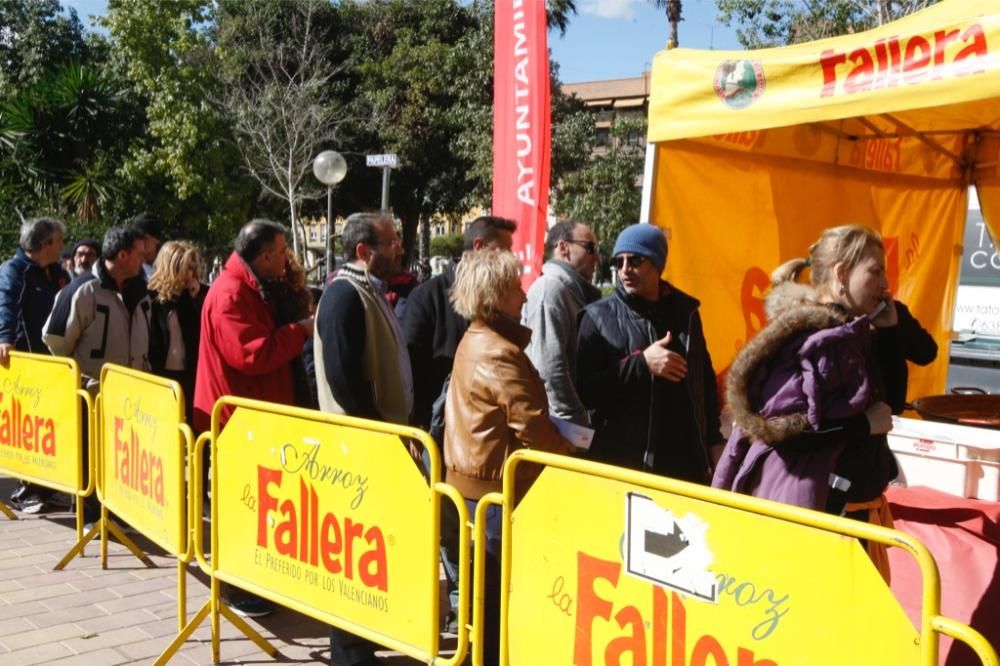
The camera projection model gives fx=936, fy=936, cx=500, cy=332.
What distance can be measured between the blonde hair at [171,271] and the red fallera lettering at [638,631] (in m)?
3.82

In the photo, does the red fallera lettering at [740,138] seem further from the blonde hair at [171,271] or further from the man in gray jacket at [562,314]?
the blonde hair at [171,271]

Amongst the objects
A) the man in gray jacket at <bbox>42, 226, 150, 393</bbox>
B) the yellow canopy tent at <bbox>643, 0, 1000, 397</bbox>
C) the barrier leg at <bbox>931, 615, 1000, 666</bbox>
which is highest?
the yellow canopy tent at <bbox>643, 0, 1000, 397</bbox>

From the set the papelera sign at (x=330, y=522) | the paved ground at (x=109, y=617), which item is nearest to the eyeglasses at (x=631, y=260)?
the papelera sign at (x=330, y=522)

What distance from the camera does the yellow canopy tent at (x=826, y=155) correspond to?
12.9ft

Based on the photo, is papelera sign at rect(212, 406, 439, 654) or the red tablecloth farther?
the red tablecloth

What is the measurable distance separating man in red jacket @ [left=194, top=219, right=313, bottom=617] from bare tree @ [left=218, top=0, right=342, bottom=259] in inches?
910

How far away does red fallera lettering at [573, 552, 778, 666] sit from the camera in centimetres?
241

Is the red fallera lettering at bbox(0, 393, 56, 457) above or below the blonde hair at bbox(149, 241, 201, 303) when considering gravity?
below

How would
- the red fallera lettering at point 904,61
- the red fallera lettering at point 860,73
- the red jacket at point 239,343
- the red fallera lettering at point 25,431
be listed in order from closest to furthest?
the red fallera lettering at point 904,61, the red fallera lettering at point 860,73, the red jacket at point 239,343, the red fallera lettering at point 25,431

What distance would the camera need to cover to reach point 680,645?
247 cm

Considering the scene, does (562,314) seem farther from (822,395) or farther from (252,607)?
(252,607)

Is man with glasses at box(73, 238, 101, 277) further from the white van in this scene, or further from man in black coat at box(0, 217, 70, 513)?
the white van

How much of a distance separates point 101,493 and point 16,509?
6.54 ft

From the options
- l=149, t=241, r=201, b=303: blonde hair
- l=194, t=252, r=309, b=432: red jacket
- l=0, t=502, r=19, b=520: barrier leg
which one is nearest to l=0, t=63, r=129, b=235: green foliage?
l=0, t=502, r=19, b=520: barrier leg
